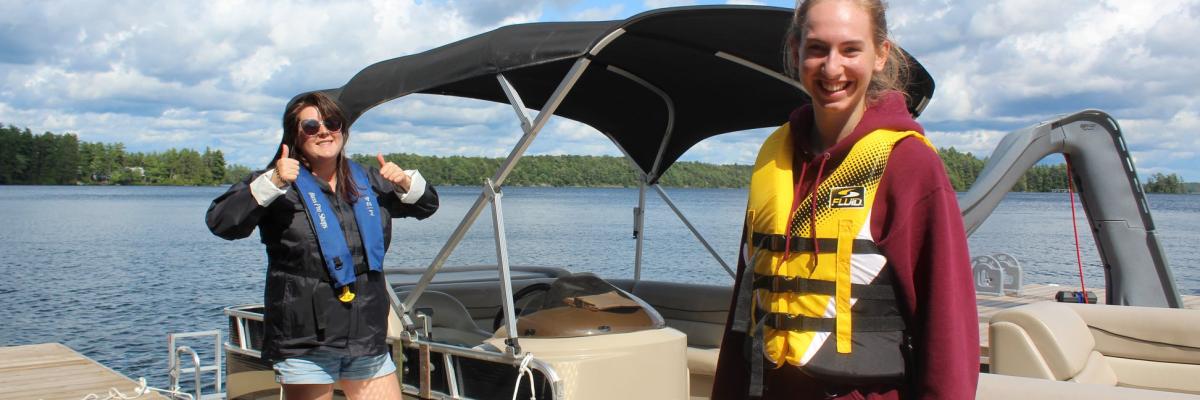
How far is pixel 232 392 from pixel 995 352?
4.14 m

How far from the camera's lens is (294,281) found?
113 inches

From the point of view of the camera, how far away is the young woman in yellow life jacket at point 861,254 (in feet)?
4.94

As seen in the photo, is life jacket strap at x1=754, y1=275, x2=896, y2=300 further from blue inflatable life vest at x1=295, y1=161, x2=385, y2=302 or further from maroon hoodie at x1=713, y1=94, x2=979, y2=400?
blue inflatable life vest at x1=295, y1=161, x2=385, y2=302

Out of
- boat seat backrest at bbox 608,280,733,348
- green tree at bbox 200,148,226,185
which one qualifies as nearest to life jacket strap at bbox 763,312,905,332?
boat seat backrest at bbox 608,280,733,348

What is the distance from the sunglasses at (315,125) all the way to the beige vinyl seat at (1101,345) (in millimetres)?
3358

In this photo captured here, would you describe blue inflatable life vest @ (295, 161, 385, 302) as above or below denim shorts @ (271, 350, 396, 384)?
above

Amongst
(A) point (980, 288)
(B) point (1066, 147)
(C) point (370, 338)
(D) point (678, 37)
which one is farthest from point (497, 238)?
(A) point (980, 288)

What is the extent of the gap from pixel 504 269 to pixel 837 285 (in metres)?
2.59

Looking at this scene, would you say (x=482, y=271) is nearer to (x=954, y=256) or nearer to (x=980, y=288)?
(x=954, y=256)

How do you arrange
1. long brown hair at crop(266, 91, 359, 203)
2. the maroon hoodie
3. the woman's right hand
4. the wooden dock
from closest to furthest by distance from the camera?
the maroon hoodie, the woman's right hand, long brown hair at crop(266, 91, 359, 203), the wooden dock

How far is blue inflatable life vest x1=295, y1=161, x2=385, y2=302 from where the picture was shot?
2.88m

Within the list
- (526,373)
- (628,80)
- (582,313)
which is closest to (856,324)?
(526,373)

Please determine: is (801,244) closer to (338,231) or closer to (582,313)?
(338,231)

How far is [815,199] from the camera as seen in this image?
1637 millimetres
